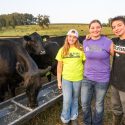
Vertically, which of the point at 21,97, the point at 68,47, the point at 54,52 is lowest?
the point at 21,97

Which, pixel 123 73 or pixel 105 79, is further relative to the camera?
pixel 105 79

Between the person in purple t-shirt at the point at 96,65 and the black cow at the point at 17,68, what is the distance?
4.23ft

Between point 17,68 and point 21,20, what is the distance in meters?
64.7

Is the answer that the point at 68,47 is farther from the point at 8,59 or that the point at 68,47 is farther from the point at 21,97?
the point at 21,97

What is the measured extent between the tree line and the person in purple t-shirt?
53.8 meters

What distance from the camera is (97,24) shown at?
4.27 metres

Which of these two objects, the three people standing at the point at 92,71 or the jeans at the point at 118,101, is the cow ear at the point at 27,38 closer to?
the three people standing at the point at 92,71

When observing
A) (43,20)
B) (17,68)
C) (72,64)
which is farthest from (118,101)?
(43,20)

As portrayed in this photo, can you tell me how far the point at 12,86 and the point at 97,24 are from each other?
9.71 ft

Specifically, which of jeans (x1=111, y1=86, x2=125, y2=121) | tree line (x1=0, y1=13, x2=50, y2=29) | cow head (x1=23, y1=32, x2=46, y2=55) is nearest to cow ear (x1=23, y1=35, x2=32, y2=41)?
cow head (x1=23, y1=32, x2=46, y2=55)

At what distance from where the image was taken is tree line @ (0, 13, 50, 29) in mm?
59781

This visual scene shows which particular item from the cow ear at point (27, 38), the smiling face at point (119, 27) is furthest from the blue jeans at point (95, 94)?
the cow ear at point (27, 38)

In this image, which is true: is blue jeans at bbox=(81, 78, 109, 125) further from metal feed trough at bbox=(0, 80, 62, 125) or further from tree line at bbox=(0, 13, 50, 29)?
tree line at bbox=(0, 13, 50, 29)

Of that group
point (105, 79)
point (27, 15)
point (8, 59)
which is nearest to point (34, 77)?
point (8, 59)
